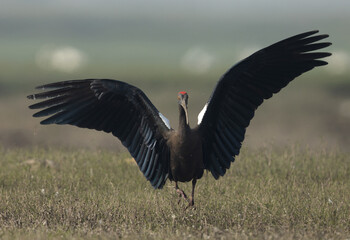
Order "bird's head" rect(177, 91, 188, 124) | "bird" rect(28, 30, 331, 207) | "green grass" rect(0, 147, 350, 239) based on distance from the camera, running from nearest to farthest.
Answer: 1. "green grass" rect(0, 147, 350, 239)
2. "bird's head" rect(177, 91, 188, 124)
3. "bird" rect(28, 30, 331, 207)

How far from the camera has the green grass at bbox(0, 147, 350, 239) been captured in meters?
6.23

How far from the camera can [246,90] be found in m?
7.08

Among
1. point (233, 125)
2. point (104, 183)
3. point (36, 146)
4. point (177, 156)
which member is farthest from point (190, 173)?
point (36, 146)

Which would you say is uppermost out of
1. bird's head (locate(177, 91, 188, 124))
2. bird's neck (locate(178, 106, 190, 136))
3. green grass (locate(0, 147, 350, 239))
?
bird's head (locate(177, 91, 188, 124))

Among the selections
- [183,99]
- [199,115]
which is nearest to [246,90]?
[199,115]

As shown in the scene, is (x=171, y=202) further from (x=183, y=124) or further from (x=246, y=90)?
(x=246, y=90)

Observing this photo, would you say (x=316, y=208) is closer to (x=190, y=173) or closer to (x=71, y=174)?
(x=190, y=173)

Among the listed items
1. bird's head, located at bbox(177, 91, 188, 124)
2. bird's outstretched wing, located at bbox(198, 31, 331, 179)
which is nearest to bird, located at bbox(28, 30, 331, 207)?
bird's outstretched wing, located at bbox(198, 31, 331, 179)

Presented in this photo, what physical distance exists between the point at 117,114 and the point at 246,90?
1.42 m

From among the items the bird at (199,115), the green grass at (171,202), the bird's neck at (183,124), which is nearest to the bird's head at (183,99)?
the bird's neck at (183,124)

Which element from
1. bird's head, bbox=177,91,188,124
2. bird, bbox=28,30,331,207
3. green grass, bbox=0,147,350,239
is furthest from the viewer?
bird, bbox=28,30,331,207

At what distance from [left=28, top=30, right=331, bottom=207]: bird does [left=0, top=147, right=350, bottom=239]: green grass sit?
46cm

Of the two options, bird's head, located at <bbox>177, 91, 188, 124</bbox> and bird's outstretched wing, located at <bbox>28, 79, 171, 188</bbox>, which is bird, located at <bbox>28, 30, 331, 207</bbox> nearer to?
bird's outstretched wing, located at <bbox>28, 79, 171, 188</bbox>

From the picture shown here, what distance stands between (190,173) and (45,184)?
8.87ft
